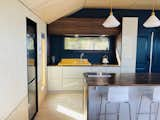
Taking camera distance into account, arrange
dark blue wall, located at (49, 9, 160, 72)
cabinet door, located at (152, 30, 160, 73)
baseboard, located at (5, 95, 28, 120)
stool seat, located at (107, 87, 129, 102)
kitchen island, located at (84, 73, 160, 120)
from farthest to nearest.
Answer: cabinet door, located at (152, 30, 160, 73) → dark blue wall, located at (49, 9, 160, 72) → kitchen island, located at (84, 73, 160, 120) → stool seat, located at (107, 87, 129, 102) → baseboard, located at (5, 95, 28, 120)

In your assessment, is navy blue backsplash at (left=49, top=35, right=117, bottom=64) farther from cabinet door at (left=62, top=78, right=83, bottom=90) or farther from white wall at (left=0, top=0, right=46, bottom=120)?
white wall at (left=0, top=0, right=46, bottom=120)

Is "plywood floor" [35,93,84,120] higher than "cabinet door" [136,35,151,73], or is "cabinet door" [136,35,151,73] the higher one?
"cabinet door" [136,35,151,73]

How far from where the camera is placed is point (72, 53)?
6.10 m

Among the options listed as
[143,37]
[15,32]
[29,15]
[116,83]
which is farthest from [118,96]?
[143,37]

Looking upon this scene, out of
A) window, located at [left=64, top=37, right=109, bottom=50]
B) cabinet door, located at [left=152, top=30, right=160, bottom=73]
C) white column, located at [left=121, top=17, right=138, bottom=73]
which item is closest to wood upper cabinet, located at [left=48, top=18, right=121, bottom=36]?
white column, located at [left=121, top=17, right=138, bottom=73]

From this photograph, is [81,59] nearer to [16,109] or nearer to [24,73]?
[24,73]

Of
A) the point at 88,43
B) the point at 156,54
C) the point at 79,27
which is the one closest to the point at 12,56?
the point at 79,27

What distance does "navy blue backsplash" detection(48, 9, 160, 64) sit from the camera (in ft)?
18.5

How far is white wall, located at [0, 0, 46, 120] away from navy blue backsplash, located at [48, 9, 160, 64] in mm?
3023

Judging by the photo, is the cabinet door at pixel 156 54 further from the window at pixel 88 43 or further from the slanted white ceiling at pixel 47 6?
the slanted white ceiling at pixel 47 6

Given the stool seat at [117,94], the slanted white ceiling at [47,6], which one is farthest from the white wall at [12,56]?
the stool seat at [117,94]

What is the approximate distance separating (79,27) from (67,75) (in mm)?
1547

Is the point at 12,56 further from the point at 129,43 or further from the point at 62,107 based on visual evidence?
the point at 129,43

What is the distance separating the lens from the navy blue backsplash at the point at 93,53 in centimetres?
564
